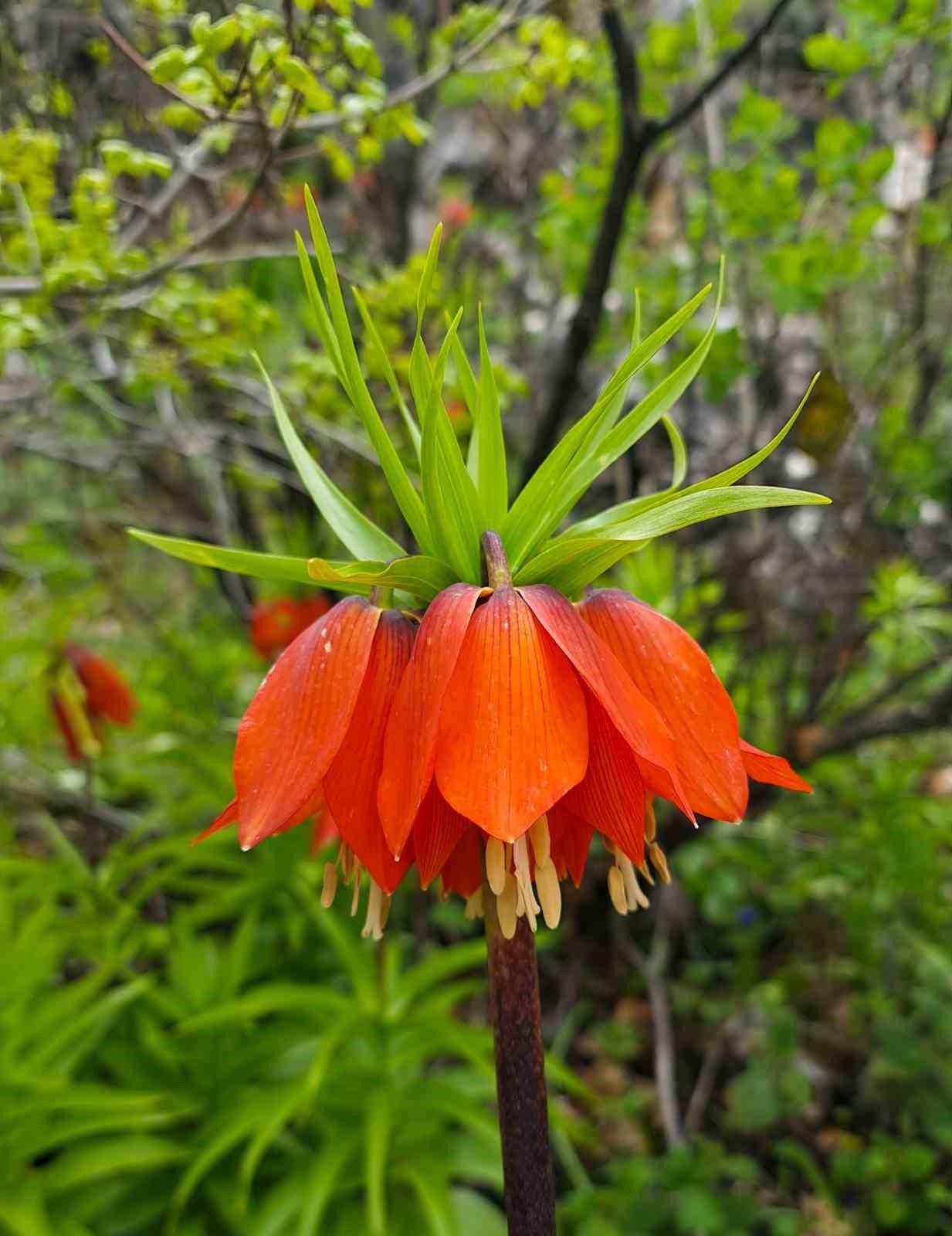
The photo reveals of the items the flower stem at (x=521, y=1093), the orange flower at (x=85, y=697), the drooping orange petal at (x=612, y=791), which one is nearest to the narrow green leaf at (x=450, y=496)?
the drooping orange petal at (x=612, y=791)

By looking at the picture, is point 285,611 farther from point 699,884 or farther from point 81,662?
point 699,884

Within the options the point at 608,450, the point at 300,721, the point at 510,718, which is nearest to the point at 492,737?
the point at 510,718

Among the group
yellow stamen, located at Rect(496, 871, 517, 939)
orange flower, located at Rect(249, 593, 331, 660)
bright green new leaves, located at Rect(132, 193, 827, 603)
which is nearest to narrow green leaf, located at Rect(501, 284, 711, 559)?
bright green new leaves, located at Rect(132, 193, 827, 603)

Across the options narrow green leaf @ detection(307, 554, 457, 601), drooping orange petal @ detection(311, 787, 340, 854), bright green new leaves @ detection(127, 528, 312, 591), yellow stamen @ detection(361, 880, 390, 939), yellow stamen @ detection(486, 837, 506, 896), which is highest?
bright green new leaves @ detection(127, 528, 312, 591)

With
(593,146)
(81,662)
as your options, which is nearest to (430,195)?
(593,146)

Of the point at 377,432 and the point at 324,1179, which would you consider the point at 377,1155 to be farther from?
the point at 377,432

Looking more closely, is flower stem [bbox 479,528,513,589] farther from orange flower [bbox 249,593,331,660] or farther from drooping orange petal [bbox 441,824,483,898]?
orange flower [bbox 249,593,331,660]
